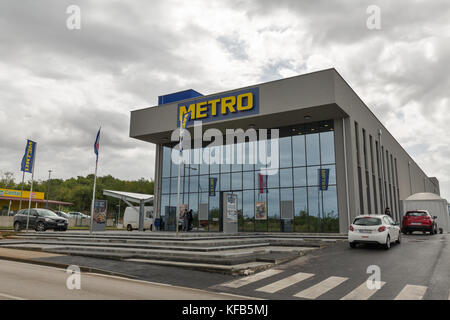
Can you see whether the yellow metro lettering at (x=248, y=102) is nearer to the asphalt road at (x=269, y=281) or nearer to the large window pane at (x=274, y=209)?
the large window pane at (x=274, y=209)

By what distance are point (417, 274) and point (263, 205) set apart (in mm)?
16423

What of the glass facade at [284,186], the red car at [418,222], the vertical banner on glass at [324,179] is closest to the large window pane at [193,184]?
the glass facade at [284,186]

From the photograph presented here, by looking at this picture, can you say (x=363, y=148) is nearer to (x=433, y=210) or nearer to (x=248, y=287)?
(x=433, y=210)

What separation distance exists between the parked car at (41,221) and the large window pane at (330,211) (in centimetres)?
1968

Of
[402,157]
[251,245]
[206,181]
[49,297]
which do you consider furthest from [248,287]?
[402,157]

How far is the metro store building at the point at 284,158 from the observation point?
75.0 ft

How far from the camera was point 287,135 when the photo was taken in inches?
1023

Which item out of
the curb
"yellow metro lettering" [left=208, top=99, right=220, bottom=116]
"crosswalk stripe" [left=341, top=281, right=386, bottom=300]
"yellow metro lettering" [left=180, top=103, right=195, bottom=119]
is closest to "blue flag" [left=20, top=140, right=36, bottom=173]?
"yellow metro lettering" [left=180, top=103, right=195, bottom=119]

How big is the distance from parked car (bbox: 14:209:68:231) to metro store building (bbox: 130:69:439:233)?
27.1 ft

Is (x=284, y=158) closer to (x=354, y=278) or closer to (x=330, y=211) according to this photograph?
(x=330, y=211)

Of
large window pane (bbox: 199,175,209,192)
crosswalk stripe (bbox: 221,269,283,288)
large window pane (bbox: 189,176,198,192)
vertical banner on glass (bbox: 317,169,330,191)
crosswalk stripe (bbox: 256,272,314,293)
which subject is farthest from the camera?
large window pane (bbox: 189,176,198,192)

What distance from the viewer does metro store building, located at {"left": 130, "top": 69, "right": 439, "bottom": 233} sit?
75.0 ft

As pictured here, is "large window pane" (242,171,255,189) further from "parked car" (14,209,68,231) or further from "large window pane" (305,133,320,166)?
"parked car" (14,209,68,231)

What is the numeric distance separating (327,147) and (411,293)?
56.2 ft
